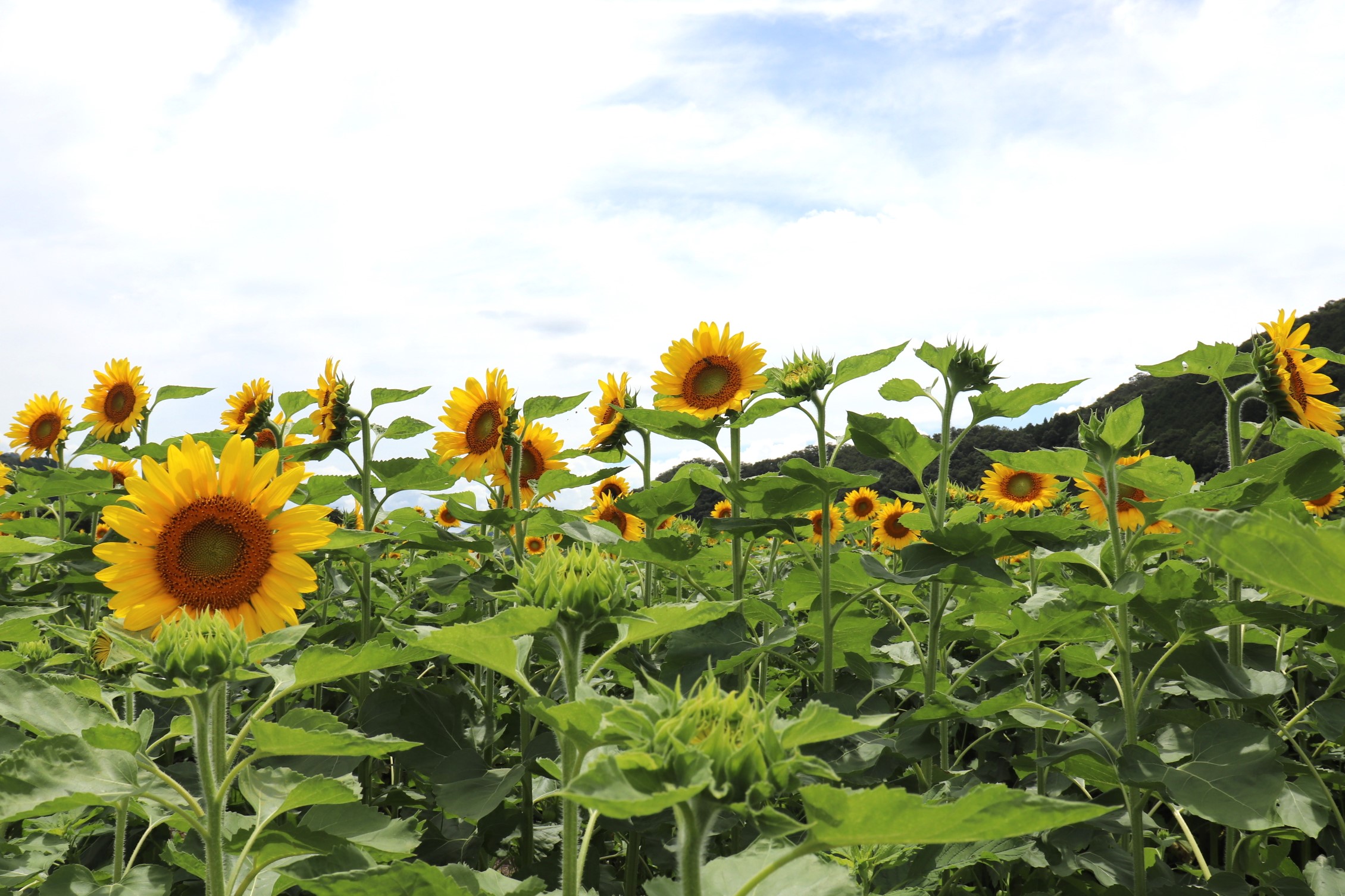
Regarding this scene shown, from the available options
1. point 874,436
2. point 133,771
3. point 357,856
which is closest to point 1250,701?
point 874,436

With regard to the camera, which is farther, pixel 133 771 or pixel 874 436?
pixel 874 436

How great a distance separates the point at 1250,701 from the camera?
7.58ft

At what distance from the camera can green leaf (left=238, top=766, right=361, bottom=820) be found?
1.48 m

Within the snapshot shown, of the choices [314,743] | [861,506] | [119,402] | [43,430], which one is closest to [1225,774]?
[314,743]

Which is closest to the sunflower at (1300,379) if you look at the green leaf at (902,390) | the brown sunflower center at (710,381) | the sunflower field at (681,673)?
the sunflower field at (681,673)

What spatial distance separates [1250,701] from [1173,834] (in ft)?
4.39

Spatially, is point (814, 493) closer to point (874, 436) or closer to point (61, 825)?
Answer: point (874, 436)

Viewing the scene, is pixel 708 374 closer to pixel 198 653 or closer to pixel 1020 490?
pixel 198 653

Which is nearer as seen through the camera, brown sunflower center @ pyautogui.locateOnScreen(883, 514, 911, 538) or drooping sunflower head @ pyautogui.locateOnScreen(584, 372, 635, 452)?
drooping sunflower head @ pyautogui.locateOnScreen(584, 372, 635, 452)

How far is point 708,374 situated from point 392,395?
4.68 feet

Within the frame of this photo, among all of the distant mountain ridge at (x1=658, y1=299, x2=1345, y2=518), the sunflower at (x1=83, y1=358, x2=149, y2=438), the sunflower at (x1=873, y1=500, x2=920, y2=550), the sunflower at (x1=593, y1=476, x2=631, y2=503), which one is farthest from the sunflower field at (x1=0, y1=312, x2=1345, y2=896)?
the distant mountain ridge at (x1=658, y1=299, x2=1345, y2=518)

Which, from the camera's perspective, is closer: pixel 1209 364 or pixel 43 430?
pixel 1209 364

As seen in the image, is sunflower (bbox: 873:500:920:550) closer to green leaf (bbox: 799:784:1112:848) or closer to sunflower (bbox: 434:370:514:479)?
sunflower (bbox: 434:370:514:479)

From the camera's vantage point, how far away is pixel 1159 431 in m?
15.0
